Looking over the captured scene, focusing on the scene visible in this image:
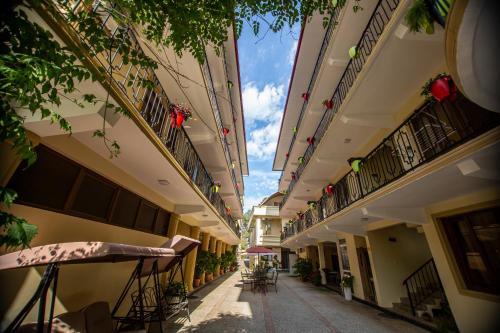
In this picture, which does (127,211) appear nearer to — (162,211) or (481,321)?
(162,211)

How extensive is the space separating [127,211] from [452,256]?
9.04 metres

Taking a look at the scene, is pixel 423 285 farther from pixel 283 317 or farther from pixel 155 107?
pixel 155 107

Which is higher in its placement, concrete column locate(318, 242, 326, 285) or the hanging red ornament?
the hanging red ornament

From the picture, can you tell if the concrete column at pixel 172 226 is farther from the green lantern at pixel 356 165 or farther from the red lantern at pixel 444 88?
the red lantern at pixel 444 88

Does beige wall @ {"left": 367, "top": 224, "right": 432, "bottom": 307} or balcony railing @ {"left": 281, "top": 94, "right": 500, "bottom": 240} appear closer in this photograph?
balcony railing @ {"left": 281, "top": 94, "right": 500, "bottom": 240}

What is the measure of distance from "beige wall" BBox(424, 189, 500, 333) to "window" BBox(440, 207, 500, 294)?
0.57ft

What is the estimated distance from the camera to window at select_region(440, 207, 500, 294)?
14.5 feet

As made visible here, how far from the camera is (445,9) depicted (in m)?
2.48

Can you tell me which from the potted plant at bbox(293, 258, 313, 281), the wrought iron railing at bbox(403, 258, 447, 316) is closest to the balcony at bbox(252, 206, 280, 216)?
the potted plant at bbox(293, 258, 313, 281)

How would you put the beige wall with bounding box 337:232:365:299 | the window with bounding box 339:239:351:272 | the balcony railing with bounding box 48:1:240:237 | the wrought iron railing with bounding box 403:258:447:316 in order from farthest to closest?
the window with bounding box 339:239:351:272 < the beige wall with bounding box 337:232:365:299 < the wrought iron railing with bounding box 403:258:447:316 < the balcony railing with bounding box 48:1:240:237

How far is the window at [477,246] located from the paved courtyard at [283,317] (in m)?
2.44

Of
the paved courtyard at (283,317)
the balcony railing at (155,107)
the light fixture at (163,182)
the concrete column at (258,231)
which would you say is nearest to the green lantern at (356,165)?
the paved courtyard at (283,317)

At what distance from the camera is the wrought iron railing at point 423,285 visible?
711cm

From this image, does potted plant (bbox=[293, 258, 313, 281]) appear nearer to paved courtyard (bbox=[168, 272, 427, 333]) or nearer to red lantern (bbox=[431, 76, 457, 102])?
paved courtyard (bbox=[168, 272, 427, 333])
